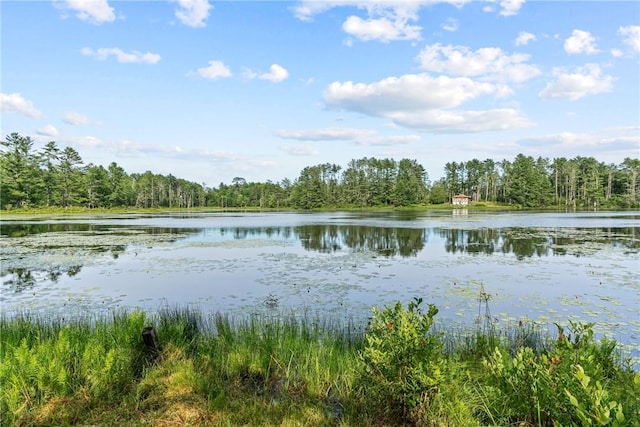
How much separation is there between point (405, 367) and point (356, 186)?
10201 centimetres

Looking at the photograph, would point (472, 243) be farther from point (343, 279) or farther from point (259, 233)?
point (259, 233)

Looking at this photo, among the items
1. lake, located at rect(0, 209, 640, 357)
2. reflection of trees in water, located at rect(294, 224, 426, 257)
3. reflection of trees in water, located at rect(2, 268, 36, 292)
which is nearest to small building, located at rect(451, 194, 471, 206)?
reflection of trees in water, located at rect(294, 224, 426, 257)

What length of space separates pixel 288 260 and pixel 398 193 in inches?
3328

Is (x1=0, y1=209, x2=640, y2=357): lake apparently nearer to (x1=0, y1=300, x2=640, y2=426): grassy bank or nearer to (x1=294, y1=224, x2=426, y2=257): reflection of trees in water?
(x1=294, y1=224, x2=426, y2=257): reflection of trees in water

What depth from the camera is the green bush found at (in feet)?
11.6

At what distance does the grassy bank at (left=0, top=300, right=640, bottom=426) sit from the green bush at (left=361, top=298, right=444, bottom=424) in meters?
0.01

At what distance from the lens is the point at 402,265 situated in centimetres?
1517

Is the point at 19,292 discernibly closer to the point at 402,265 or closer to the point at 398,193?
the point at 402,265

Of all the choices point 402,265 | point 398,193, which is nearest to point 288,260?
point 402,265

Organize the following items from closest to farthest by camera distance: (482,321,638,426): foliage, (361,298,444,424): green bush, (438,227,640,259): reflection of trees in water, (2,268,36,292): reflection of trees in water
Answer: (482,321,638,426): foliage, (361,298,444,424): green bush, (2,268,36,292): reflection of trees in water, (438,227,640,259): reflection of trees in water

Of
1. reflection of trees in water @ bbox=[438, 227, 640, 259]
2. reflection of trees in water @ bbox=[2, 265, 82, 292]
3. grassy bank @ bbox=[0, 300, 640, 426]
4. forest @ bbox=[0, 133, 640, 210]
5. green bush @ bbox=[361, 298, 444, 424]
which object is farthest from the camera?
forest @ bbox=[0, 133, 640, 210]

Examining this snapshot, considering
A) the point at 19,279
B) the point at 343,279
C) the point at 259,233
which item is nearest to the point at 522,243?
the point at 343,279

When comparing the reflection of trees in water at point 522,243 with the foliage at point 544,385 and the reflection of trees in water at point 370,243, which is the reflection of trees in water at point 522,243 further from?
the foliage at point 544,385

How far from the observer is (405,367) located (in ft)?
11.8
